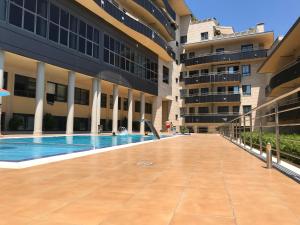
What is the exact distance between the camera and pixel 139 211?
398 centimetres

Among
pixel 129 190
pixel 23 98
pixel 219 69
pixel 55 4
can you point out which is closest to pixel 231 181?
pixel 129 190

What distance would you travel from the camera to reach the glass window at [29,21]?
2339cm

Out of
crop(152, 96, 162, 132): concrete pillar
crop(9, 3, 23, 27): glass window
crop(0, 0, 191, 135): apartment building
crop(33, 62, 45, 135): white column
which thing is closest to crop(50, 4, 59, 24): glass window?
crop(0, 0, 191, 135): apartment building

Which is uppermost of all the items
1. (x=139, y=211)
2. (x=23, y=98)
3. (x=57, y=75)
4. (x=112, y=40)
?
(x=112, y=40)

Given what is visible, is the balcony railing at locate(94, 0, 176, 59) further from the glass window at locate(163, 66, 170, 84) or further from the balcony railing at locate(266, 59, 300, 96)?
the balcony railing at locate(266, 59, 300, 96)

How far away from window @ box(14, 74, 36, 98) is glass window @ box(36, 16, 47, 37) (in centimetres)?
663

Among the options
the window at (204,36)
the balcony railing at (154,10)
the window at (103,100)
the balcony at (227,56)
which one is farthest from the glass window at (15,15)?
the window at (204,36)

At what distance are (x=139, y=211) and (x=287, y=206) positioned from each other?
2.12 metres

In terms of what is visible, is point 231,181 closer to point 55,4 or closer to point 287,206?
point 287,206

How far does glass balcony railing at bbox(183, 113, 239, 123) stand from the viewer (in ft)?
172

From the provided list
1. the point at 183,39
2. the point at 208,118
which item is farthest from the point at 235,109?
the point at 183,39

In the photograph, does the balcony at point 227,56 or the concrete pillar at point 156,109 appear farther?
the balcony at point 227,56

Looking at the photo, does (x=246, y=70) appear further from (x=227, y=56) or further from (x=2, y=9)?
(x=2, y=9)

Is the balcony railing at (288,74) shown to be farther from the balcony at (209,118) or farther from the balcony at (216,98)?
the balcony at (209,118)
